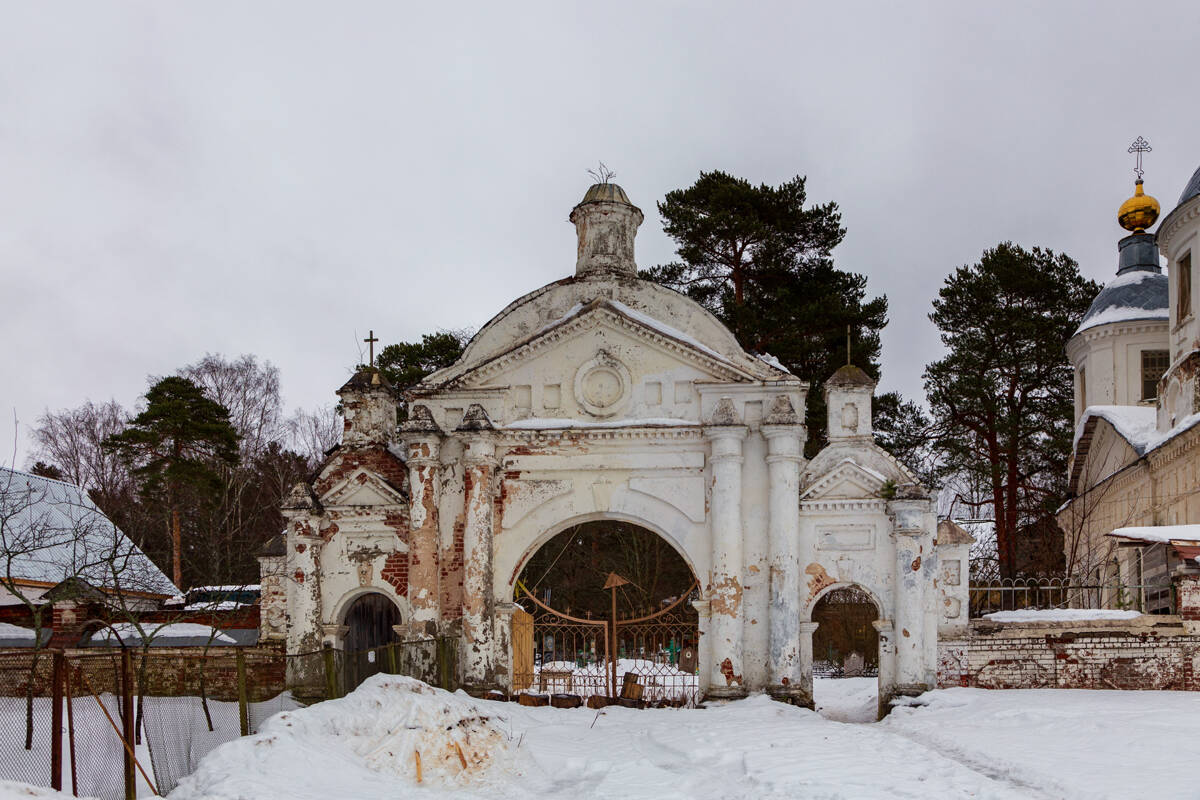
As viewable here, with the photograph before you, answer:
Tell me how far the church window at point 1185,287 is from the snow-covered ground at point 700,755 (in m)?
12.2

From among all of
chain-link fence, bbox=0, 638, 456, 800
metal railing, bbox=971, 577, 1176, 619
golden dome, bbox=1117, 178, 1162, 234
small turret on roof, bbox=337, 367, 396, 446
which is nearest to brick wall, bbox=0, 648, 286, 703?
chain-link fence, bbox=0, 638, 456, 800

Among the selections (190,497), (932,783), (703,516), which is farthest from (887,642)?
(190,497)

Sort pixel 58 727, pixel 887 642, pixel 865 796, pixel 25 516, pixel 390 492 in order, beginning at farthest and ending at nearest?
pixel 25 516, pixel 390 492, pixel 887 642, pixel 865 796, pixel 58 727

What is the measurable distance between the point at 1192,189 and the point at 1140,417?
5.14m

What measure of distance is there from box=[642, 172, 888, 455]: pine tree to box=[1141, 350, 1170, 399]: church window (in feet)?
21.8

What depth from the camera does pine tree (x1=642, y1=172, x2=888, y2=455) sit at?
1097 inches

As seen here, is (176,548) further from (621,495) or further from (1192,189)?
(1192,189)

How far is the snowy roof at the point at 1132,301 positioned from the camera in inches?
1072

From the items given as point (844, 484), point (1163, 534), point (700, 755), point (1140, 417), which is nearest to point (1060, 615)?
point (1163, 534)

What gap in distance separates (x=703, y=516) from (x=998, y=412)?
16.5 meters

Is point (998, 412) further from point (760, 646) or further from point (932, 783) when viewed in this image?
point (932, 783)

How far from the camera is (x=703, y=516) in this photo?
16.3 metres

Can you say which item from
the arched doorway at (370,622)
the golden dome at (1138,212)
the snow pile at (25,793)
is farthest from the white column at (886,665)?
the golden dome at (1138,212)

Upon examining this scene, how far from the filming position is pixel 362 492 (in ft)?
55.9
